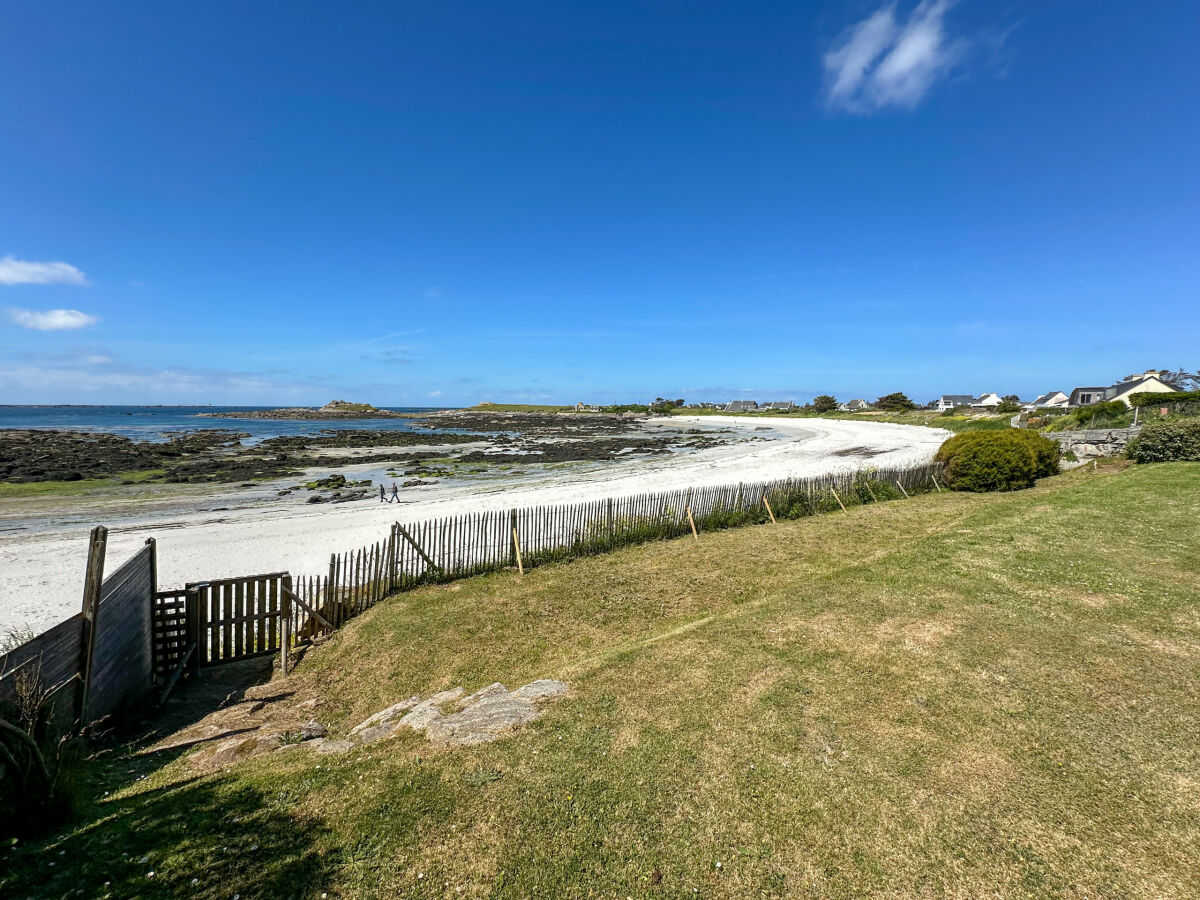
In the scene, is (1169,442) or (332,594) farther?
(1169,442)

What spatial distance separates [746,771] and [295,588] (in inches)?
366

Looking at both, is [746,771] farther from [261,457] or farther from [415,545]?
[261,457]

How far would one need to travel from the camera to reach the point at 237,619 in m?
8.59

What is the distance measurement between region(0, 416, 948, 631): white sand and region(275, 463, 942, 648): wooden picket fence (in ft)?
8.44

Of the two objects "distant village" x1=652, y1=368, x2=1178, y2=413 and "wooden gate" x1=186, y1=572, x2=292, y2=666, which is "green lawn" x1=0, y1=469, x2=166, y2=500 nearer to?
"wooden gate" x1=186, y1=572, x2=292, y2=666

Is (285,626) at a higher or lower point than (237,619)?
lower

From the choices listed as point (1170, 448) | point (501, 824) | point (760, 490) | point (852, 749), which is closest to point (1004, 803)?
point (852, 749)

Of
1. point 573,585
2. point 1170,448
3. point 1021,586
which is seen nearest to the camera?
point 1021,586

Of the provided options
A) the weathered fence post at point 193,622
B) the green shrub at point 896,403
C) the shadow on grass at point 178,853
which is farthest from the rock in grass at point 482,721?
the green shrub at point 896,403

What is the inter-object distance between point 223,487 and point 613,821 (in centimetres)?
3283

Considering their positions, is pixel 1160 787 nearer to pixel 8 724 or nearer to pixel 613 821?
pixel 613 821

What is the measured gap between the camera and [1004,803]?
4379 millimetres

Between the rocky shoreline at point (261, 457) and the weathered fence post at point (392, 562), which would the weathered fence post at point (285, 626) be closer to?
the weathered fence post at point (392, 562)

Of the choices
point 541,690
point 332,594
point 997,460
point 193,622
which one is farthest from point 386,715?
point 997,460
